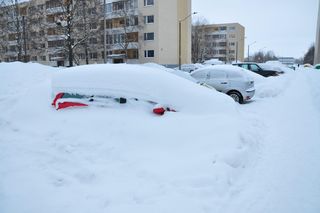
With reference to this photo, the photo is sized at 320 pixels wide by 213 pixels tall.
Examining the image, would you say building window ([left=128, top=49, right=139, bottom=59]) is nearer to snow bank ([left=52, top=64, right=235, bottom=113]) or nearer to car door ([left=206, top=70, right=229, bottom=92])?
car door ([left=206, top=70, right=229, bottom=92])

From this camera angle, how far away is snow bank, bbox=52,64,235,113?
17.6ft

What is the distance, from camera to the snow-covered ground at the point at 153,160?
3.37 metres

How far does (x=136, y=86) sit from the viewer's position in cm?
540

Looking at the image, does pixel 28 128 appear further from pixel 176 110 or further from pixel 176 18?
pixel 176 18

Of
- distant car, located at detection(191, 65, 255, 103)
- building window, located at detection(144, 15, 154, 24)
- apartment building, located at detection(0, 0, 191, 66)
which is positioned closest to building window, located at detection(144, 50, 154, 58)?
apartment building, located at detection(0, 0, 191, 66)

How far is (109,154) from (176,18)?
1715 inches

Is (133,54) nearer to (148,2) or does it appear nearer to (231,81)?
(148,2)

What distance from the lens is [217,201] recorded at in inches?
132

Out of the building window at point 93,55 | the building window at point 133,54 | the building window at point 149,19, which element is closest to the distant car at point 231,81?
the building window at point 149,19

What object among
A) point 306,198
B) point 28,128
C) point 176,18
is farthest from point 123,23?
point 306,198

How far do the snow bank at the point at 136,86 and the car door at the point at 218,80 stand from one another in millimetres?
5433

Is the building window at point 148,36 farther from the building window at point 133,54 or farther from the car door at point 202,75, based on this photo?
the car door at point 202,75

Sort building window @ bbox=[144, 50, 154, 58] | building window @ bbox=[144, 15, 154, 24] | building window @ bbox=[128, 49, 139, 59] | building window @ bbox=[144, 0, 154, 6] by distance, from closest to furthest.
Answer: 1. building window @ bbox=[144, 0, 154, 6]
2. building window @ bbox=[144, 15, 154, 24]
3. building window @ bbox=[144, 50, 154, 58]
4. building window @ bbox=[128, 49, 139, 59]

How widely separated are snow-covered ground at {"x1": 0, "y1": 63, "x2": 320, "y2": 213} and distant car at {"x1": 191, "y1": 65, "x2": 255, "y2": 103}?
476 centimetres
